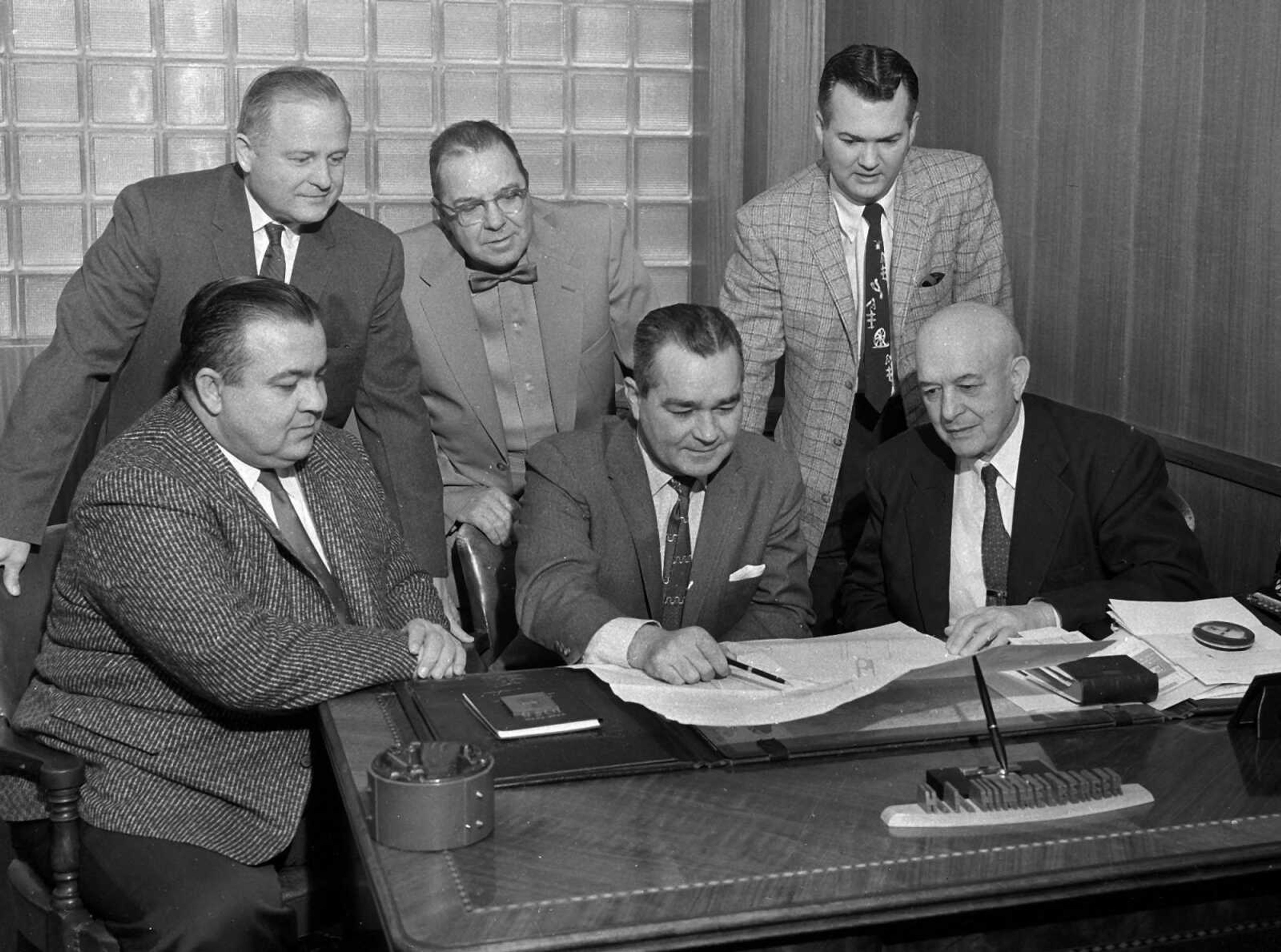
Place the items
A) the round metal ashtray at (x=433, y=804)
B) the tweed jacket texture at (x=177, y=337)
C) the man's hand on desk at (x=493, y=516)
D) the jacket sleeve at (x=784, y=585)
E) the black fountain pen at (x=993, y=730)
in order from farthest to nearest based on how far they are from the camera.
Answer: the man's hand on desk at (x=493, y=516), the tweed jacket texture at (x=177, y=337), the jacket sleeve at (x=784, y=585), the black fountain pen at (x=993, y=730), the round metal ashtray at (x=433, y=804)

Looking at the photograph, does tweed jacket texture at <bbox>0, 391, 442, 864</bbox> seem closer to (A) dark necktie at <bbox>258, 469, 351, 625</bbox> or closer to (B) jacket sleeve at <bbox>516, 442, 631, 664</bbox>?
(A) dark necktie at <bbox>258, 469, 351, 625</bbox>

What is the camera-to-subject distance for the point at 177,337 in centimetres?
315

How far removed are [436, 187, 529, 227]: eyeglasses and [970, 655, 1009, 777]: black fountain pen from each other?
179 cm

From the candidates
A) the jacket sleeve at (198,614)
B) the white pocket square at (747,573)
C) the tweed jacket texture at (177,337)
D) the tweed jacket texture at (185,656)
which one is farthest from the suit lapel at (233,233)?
the white pocket square at (747,573)

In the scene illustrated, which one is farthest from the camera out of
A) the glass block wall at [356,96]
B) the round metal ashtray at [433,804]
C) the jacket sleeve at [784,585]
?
the glass block wall at [356,96]

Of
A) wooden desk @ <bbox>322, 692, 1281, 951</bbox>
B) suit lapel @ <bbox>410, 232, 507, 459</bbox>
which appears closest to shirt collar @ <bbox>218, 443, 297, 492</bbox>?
wooden desk @ <bbox>322, 692, 1281, 951</bbox>

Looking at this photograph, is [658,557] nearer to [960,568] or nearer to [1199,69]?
[960,568]

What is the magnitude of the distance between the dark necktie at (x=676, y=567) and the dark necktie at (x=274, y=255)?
99 cm

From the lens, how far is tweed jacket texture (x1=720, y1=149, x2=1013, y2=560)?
3.53 meters

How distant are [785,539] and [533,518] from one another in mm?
465

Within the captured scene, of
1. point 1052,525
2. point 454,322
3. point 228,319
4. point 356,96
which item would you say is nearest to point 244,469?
point 228,319

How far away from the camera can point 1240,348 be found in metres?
3.27

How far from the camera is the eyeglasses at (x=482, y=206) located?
3.38 metres

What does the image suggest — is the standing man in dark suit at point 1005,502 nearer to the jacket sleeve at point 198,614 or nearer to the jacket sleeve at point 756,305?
the jacket sleeve at point 756,305
